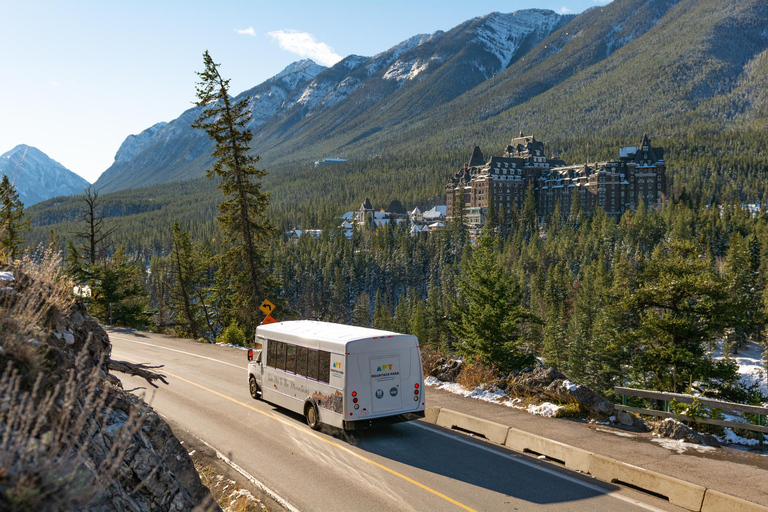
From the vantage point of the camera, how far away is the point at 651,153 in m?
181

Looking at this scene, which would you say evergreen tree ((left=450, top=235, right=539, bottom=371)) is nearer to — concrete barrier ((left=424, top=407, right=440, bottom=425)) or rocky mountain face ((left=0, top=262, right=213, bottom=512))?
concrete barrier ((left=424, top=407, right=440, bottom=425))

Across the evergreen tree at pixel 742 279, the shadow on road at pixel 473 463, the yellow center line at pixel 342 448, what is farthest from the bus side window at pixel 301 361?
the evergreen tree at pixel 742 279

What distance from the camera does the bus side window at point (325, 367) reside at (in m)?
13.3

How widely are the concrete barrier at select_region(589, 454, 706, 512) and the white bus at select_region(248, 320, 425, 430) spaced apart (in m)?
4.38

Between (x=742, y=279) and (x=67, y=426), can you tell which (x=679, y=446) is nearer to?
(x=67, y=426)

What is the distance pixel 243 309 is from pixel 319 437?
65.8ft

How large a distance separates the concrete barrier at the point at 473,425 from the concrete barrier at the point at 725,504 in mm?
4510

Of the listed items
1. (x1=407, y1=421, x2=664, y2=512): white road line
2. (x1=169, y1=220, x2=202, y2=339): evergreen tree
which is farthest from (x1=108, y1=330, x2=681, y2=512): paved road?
(x1=169, y1=220, x2=202, y2=339): evergreen tree

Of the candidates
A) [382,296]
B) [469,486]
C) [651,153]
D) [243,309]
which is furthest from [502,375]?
[651,153]

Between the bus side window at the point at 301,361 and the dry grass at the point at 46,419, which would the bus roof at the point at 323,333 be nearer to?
the bus side window at the point at 301,361

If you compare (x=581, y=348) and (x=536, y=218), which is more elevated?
(x=536, y=218)

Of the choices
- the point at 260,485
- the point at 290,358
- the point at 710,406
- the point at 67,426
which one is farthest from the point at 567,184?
the point at 67,426

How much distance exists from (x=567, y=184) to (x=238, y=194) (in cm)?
16253

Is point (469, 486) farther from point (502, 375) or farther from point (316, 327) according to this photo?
Answer: point (502, 375)
